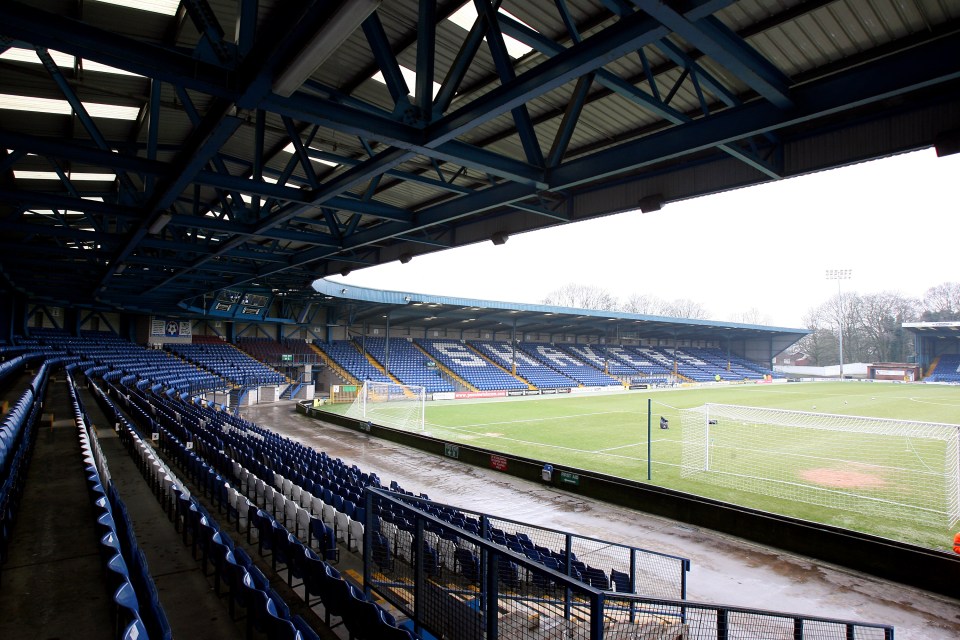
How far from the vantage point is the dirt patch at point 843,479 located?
14.8m

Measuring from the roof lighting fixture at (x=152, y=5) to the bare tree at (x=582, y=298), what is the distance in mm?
102633

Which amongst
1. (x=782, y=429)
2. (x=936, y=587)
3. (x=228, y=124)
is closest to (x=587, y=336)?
(x=782, y=429)

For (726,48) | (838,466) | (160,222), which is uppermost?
(726,48)

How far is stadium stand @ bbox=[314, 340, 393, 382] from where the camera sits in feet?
131

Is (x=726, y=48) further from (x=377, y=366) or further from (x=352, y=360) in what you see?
(x=377, y=366)

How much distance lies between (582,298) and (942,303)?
62.4m

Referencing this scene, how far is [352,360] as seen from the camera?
4178 cm

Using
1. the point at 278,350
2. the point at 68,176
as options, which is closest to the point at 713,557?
the point at 68,176

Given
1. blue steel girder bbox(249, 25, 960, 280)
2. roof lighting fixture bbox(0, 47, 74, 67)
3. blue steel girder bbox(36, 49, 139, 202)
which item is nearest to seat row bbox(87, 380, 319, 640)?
blue steel girder bbox(36, 49, 139, 202)

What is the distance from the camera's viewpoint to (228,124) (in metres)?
5.24

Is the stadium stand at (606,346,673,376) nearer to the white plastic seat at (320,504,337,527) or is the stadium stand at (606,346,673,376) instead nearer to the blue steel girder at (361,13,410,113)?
the white plastic seat at (320,504,337,527)

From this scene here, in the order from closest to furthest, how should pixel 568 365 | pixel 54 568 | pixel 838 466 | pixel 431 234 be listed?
pixel 54 568
pixel 431 234
pixel 838 466
pixel 568 365

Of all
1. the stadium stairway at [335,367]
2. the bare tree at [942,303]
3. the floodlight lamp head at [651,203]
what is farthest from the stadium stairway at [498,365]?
the bare tree at [942,303]

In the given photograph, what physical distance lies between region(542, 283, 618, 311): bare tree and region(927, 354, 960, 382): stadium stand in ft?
172
